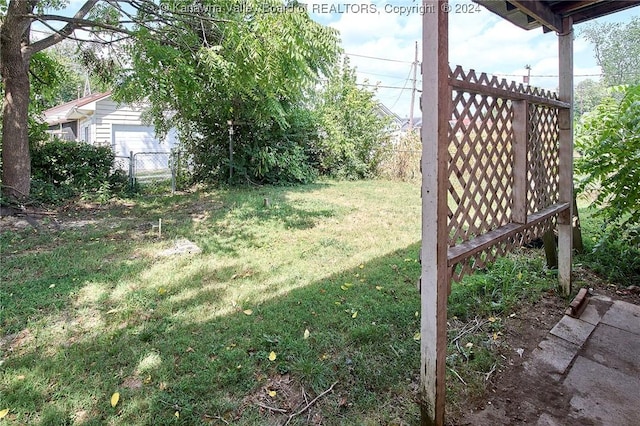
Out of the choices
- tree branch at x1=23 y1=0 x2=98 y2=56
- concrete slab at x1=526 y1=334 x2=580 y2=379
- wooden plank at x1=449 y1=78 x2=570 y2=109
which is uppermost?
tree branch at x1=23 y1=0 x2=98 y2=56

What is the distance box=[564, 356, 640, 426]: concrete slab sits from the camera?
5.34 ft

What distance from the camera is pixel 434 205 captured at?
1.46 m

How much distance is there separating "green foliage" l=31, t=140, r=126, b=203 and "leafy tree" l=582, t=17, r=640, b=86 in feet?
31.2

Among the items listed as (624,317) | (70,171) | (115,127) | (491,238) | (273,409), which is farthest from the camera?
(115,127)

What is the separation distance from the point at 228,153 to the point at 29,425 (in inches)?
301

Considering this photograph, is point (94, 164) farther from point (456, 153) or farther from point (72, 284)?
point (456, 153)

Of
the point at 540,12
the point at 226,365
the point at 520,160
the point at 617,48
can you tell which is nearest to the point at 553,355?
the point at 520,160

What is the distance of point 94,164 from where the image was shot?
279 inches

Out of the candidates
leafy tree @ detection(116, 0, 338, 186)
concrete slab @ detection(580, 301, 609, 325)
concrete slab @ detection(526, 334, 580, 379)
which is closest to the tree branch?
leafy tree @ detection(116, 0, 338, 186)

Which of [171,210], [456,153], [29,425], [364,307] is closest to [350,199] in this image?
[171,210]

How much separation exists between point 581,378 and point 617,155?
1.99 m

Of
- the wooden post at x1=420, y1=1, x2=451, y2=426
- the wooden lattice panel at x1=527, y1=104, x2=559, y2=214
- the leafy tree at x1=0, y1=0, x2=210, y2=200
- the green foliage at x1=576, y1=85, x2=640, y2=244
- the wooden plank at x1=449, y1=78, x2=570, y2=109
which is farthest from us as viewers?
the leafy tree at x1=0, y1=0, x2=210, y2=200

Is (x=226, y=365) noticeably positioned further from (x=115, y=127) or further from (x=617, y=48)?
(x=115, y=127)

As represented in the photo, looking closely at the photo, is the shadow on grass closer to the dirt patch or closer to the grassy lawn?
the grassy lawn
